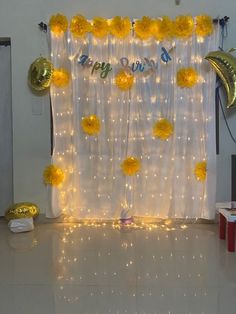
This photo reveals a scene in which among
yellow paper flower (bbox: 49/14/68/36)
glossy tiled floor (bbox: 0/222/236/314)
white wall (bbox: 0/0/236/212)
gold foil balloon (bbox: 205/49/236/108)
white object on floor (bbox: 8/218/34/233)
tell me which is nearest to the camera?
glossy tiled floor (bbox: 0/222/236/314)

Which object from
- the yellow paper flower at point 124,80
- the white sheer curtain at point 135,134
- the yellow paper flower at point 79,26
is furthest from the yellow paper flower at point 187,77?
the yellow paper flower at point 79,26

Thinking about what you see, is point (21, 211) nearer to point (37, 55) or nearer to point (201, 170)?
point (37, 55)

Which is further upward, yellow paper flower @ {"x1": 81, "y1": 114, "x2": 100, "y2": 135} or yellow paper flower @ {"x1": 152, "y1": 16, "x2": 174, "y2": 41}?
yellow paper flower @ {"x1": 152, "y1": 16, "x2": 174, "y2": 41}

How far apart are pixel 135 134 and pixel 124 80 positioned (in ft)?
1.98

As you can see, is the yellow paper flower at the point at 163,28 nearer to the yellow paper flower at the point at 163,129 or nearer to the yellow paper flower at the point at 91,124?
the yellow paper flower at the point at 163,129

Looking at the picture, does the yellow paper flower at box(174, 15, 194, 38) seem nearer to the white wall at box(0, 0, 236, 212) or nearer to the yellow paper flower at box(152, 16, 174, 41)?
the yellow paper flower at box(152, 16, 174, 41)

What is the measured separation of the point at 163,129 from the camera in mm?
4285

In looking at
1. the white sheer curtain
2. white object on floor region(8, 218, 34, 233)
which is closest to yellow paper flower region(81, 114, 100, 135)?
the white sheer curtain

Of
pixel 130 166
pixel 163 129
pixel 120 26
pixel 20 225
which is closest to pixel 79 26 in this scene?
pixel 120 26

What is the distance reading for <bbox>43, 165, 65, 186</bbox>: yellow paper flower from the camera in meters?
4.38

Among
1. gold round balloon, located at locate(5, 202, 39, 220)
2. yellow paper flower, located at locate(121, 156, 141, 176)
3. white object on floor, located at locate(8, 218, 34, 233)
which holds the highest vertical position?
yellow paper flower, located at locate(121, 156, 141, 176)

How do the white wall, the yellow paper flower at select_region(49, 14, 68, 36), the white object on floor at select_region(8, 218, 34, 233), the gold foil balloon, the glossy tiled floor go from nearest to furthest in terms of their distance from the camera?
the glossy tiled floor
the gold foil balloon
the white object on floor at select_region(8, 218, 34, 233)
the yellow paper flower at select_region(49, 14, 68, 36)
the white wall

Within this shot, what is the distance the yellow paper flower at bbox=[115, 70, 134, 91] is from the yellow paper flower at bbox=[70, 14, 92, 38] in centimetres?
59

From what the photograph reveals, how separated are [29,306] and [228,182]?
2807 millimetres
